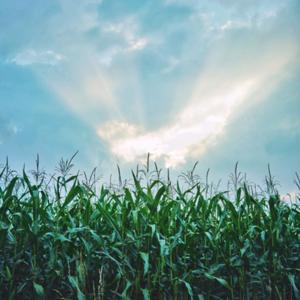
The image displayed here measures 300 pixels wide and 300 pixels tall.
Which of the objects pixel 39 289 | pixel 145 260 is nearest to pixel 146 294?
pixel 145 260

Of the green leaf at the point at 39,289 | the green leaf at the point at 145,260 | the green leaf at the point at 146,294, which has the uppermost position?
the green leaf at the point at 145,260

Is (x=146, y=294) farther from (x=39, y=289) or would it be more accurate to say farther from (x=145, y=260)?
(x=39, y=289)

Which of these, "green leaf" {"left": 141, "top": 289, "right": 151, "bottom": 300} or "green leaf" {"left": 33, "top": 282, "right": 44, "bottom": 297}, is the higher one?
"green leaf" {"left": 33, "top": 282, "right": 44, "bottom": 297}

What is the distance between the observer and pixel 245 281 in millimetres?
4219

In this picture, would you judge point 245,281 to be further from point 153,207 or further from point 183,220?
point 153,207

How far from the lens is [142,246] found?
401cm

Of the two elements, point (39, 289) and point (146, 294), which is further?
point (146, 294)

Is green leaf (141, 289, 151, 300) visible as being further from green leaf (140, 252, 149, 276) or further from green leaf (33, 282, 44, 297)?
green leaf (33, 282, 44, 297)

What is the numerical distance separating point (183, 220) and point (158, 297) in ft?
2.58

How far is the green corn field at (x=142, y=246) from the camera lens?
386cm

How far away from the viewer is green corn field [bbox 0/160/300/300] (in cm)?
386

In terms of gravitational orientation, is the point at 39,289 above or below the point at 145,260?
below

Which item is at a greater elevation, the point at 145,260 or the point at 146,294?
the point at 145,260

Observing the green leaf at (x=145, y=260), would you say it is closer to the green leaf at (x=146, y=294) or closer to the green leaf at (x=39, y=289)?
the green leaf at (x=146, y=294)
